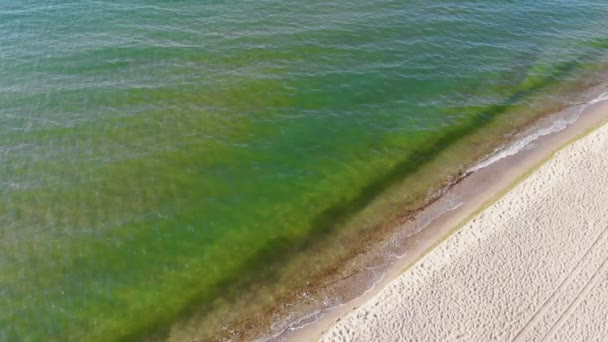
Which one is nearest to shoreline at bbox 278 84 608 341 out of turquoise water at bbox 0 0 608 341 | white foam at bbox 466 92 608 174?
white foam at bbox 466 92 608 174

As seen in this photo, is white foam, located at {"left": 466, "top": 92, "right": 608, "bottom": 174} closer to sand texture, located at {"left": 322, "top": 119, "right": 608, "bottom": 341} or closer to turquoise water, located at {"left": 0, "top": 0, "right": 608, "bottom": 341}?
turquoise water, located at {"left": 0, "top": 0, "right": 608, "bottom": 341}

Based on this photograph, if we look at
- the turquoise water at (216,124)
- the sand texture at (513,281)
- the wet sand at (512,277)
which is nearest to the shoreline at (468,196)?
the wet sand at (512,277)

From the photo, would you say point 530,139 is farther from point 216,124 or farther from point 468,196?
point 216,124

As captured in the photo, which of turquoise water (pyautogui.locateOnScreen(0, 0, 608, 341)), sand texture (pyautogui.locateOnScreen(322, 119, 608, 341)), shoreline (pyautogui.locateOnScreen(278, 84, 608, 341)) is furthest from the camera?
turquoise water (pyautogui.locateOnScreen(0, 0, 608, 341))

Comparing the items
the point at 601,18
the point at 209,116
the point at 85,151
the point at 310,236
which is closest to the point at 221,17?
the point at 209,116

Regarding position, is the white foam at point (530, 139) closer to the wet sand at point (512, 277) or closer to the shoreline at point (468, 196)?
the shoreline at point (468, 196)
